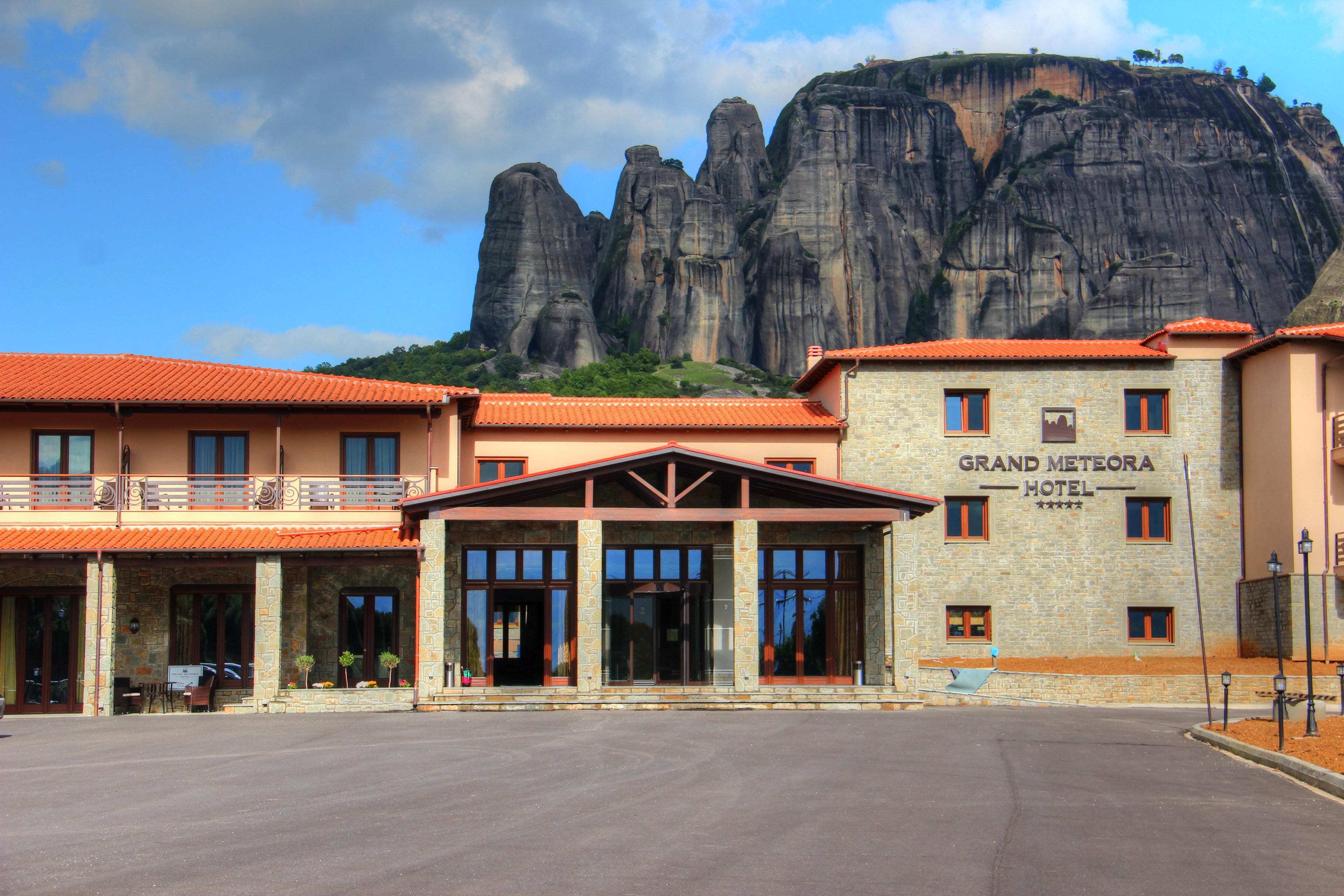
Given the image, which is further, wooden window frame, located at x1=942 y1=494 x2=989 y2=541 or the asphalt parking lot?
wooden window frame, located at x1=942 y1=494 x2=989 y2=541

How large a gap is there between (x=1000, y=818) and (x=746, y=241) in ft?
406

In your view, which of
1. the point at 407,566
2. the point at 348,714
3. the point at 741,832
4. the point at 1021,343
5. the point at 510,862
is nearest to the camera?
the point at 510,862

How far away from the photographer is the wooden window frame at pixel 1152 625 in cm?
3284

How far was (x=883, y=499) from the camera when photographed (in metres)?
27.1

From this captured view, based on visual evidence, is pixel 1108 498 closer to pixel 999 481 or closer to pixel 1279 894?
pixel 999 481

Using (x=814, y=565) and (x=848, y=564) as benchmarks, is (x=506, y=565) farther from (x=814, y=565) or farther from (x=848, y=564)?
(x=848, y=564)

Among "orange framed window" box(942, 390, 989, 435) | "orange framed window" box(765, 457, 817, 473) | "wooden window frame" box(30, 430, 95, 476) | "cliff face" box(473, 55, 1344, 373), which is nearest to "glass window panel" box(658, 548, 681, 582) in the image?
"orange framed window" box(765, 457, 817, 473)

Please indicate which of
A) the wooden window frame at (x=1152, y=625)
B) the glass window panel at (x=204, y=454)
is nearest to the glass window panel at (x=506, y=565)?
the glass window panel at (x=204, y=454)

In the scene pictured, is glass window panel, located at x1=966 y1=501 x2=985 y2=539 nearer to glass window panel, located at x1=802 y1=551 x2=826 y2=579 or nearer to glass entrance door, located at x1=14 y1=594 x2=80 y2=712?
glass window panel, located at x1=802 y1=551 x2=826 y2=579

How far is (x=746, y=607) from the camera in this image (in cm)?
2652

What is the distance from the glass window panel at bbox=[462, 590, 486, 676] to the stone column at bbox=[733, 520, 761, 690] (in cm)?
558

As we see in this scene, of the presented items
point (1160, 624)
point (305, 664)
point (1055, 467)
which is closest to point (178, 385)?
point (305, 664)

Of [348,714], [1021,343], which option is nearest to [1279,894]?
[348,714]

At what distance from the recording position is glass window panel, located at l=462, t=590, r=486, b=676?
28453 mm
